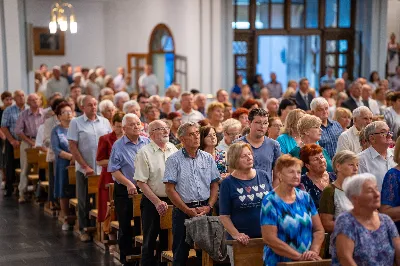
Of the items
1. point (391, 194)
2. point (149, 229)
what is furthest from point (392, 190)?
point (149, 229)

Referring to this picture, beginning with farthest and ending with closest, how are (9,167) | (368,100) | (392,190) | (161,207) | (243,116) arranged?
(368,100) → (9,167) → (243,116) → (161,207) → (392,190)

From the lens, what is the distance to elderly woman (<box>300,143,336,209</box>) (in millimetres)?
6109

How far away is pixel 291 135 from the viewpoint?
8.01 metres

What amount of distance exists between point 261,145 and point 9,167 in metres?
6.25

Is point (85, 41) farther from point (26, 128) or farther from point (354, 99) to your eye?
point (354, 99)

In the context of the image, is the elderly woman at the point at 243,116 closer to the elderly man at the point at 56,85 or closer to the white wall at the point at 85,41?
the elderly man at the point at 56,85

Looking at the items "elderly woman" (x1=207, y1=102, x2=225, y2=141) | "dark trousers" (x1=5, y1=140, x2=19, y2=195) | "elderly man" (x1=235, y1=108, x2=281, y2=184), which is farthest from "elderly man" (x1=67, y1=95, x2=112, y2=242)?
"dark trousers" (x1=5, y1=140, x2=19, y2=195)

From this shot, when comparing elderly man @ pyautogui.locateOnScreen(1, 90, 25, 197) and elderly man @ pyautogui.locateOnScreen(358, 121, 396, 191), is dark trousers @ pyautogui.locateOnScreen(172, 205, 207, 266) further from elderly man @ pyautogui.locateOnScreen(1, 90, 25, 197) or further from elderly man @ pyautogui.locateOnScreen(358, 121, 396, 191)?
elderly man @ pyautogui.locateOnScreen(1, 90, 25, 197)

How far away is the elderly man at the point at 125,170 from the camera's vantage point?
310 inches

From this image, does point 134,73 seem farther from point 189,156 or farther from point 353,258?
point 353,258

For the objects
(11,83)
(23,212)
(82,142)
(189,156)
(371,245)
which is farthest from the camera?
(11,83)

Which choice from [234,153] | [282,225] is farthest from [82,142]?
[282,225]

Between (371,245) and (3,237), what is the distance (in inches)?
225

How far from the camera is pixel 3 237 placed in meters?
9.50
